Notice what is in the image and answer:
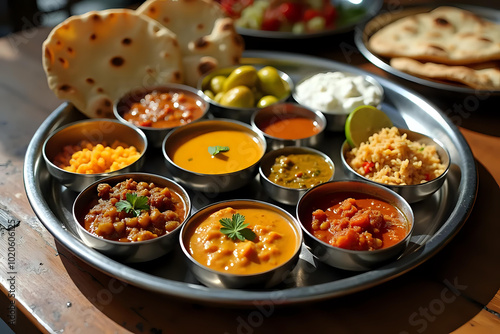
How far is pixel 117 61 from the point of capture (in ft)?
10.6

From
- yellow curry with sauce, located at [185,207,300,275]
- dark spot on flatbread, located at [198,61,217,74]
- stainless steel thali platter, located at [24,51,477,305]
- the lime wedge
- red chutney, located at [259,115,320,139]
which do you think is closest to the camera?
stainless steel thali platter, located at [24,51,477,305]

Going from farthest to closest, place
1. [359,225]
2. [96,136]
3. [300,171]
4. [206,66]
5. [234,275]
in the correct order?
1. [206,66]
2. [96,136]
3. [300,171]
4. [359,225]
5. [234,275]

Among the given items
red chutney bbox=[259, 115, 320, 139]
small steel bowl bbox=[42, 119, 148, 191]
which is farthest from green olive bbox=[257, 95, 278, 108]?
small steel bowl bbox=[42, 119, 148, 191]

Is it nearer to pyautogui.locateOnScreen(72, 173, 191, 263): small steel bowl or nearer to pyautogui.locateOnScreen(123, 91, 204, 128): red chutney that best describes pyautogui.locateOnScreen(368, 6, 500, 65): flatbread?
pyautogui.locateOnScreen(123, 91, 204, 128): red chutney

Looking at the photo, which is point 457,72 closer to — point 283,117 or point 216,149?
point 283,117

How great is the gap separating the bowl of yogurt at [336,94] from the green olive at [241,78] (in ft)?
0.99

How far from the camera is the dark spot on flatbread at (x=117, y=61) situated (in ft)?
10.6

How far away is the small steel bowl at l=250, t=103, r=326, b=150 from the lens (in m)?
2.84

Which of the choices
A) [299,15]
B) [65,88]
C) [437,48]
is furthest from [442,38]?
[65,88]

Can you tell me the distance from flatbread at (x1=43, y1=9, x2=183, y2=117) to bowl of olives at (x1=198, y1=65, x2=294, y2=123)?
0.84ft

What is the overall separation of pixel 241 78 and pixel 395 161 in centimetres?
121

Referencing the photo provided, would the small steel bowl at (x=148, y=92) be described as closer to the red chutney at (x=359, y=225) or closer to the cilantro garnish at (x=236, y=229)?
the cilantro garnish at (x=236, y=229)

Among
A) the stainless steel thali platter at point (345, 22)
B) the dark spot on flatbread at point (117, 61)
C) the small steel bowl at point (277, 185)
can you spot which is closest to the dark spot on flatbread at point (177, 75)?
the dark spot on flatbread at point (117, 61)

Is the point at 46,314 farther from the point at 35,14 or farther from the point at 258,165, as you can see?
the point at 35,14
